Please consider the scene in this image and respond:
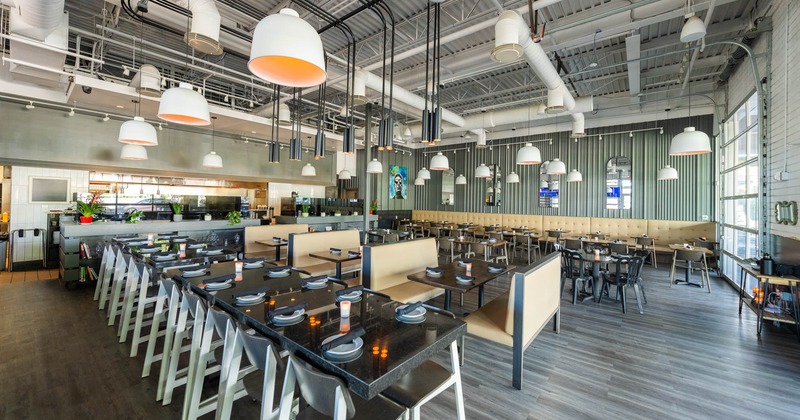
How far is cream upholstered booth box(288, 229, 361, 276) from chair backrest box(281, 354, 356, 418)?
351cm

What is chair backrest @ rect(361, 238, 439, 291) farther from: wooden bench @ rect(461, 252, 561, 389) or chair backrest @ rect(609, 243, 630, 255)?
chair backrest @ rect(609, 243, 630, 255)

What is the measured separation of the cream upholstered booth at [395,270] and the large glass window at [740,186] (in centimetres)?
564

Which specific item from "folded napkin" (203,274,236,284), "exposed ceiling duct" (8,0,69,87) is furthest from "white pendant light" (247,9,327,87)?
"exposed ceiling duct" (8,0,69,87)

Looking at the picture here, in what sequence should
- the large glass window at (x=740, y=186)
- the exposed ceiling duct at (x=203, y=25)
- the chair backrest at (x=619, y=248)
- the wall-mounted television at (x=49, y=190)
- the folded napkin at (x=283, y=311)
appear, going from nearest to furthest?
the folded napkin at (x=283, y=311) → the exposed ceiling duct at (x=203, y=25) → the large glass window at (x=740, y=186) → the chair backrest at (x=619, y=248) → the wall-mounted television at (x=49, y=190)

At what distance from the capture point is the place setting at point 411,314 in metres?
2.04

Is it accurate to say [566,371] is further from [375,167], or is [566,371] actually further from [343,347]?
[375,167]

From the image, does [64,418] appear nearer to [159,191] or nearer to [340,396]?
[340,396]

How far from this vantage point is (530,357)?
345 centimetres

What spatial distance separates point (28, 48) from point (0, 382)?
4623 millimetres

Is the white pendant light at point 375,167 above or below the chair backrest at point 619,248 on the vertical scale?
above

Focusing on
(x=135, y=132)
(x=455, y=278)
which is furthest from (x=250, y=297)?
(x=135, y=132)

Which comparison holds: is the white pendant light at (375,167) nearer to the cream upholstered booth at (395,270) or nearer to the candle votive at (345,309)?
the cream upholstered booth at (395,270)

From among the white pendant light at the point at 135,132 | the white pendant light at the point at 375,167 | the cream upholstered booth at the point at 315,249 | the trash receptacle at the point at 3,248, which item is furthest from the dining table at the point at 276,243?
the trash receptacle at the point at 3,248

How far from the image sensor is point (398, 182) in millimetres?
14539
